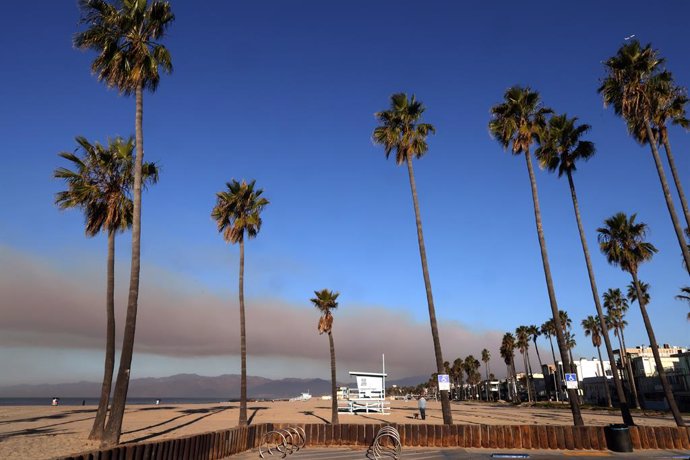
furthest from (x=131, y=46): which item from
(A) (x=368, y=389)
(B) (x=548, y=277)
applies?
(A) (x=368, y=389)

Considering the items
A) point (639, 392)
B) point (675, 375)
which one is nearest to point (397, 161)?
point (675, 375)

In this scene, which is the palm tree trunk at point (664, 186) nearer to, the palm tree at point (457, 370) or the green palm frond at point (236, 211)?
the green palm frond at point (236, 211)

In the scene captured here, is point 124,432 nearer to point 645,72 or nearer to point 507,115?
point 507,115

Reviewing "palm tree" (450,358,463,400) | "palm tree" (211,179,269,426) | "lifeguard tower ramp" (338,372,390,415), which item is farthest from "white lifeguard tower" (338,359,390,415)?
"palm tree" (450,358,463,400)

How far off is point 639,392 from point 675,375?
11323 mm

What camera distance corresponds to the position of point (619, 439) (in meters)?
20.7

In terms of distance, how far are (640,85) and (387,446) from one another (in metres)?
24.6

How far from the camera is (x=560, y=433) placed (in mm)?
21906

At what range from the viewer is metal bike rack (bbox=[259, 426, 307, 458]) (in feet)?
73.2

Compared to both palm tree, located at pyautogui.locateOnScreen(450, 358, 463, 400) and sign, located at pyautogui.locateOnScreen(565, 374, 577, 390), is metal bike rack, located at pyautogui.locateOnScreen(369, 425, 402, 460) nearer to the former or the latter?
sign, located at pyautogui.locateOnScreen(565, 374, 577, 390)

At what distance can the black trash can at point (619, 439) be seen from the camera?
20609 mm

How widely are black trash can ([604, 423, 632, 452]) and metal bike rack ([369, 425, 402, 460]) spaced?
9.44 meters

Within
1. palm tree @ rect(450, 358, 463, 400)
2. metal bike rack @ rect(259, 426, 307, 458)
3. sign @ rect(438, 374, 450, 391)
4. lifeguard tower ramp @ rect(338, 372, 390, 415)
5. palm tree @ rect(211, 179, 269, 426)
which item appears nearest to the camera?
metal bike rack @ rect(259, 426, 307, 458)

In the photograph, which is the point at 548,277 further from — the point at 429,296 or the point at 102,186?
the point at 102,186
